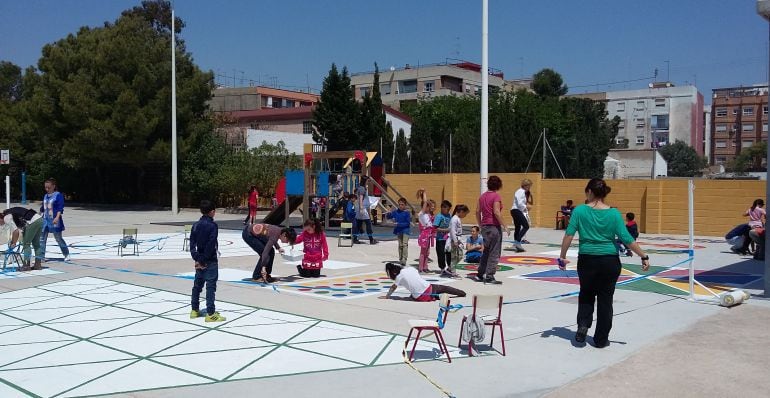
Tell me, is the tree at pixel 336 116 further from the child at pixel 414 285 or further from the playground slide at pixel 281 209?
the child at pixel 414 285

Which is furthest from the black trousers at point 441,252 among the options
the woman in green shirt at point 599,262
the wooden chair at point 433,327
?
the wooden chair at point 433,327

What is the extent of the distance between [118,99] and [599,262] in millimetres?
34145

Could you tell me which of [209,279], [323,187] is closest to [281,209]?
[323,187]

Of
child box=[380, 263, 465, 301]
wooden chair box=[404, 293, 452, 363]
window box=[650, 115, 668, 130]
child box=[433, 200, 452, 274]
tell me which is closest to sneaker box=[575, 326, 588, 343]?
wooden chair box=[404, 293, 452, 363]

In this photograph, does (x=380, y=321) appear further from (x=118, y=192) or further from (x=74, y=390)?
(x=118, y=192)

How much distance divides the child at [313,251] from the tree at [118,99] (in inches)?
1056

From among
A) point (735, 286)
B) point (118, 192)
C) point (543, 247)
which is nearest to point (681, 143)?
point (118, 192)

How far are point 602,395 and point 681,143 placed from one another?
3416 inches

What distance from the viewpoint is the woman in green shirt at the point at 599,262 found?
7.45 metres

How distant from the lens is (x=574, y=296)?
10867 mm

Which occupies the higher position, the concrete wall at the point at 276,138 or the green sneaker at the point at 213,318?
the concrete wall at the point at 276,138

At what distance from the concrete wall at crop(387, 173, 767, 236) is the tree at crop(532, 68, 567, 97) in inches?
1686

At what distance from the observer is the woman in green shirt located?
24.4 ft

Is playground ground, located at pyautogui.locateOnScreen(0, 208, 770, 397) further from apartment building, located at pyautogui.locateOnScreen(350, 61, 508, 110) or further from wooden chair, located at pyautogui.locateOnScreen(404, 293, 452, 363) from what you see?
apartment building, located at pyautogui.locateOnScreen(350, 61, 508, 110)
